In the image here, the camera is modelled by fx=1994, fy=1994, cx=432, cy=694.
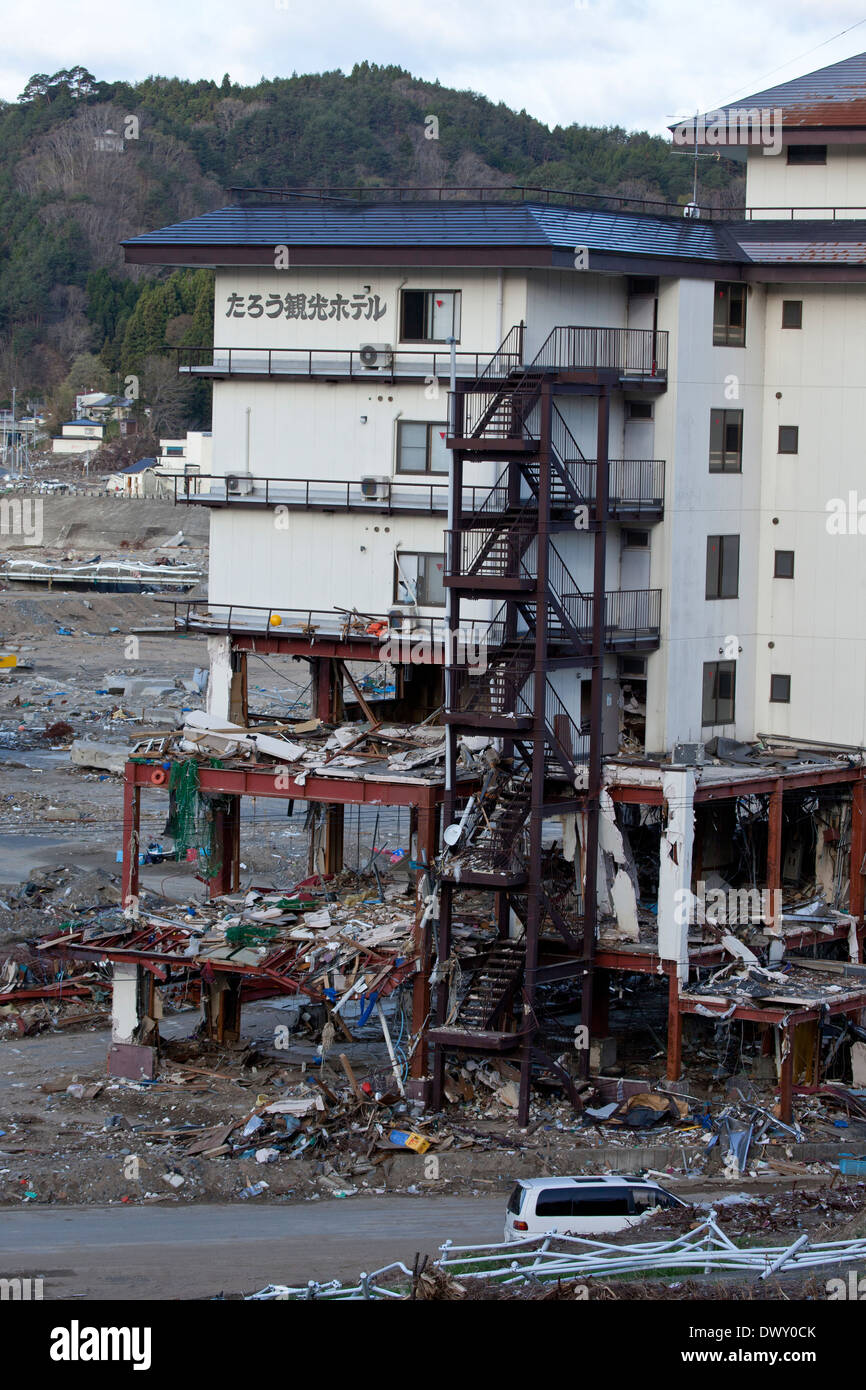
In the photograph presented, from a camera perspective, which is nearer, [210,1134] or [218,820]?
[210,1134]

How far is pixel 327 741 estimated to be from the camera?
153 ft

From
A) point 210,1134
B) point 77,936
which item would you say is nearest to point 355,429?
point 77,936

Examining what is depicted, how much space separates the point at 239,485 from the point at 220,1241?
65.8ft

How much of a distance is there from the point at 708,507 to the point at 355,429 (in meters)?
8.82

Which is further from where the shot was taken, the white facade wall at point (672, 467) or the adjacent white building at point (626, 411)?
the white facade wall at point (672, 467)

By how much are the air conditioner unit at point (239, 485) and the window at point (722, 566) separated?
11.2 metres

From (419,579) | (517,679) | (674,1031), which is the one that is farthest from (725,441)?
(674,1031)

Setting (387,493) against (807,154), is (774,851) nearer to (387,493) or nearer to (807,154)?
(387,493)

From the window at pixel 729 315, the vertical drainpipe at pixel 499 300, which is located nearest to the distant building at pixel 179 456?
the window at pixel 729 315

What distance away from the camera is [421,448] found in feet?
152

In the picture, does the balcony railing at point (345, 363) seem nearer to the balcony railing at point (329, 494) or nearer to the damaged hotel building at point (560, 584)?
the damaged hotel building at point (560, 584)

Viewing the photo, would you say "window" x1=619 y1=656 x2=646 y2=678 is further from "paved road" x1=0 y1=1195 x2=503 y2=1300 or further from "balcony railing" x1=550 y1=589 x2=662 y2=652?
"paved road" x1=0 y1=1195 x2=503 y2=1300

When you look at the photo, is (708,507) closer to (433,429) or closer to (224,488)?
(433,429)
